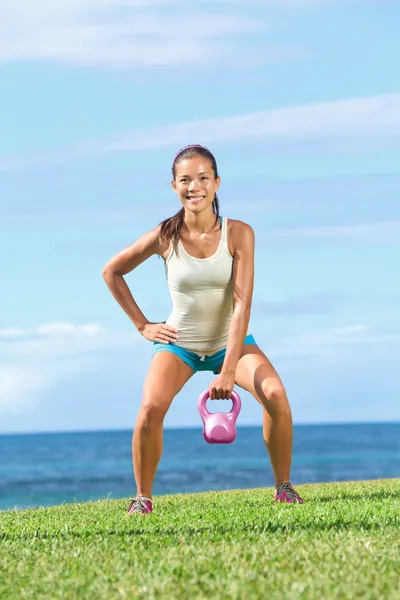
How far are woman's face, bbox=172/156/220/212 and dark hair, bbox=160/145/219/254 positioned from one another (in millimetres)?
50

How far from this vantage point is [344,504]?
803 cm

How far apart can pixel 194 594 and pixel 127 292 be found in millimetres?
4175

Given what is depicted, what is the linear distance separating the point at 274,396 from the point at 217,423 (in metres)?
0.50

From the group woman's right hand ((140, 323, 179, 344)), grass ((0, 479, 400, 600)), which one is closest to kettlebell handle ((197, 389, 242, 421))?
woman's right hand ((140, 323, 179, 344))

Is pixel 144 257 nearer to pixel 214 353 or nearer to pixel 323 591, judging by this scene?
pixel 214 353

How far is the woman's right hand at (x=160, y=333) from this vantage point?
26.9 ft

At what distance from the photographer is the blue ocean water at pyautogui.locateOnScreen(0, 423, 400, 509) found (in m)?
46.6

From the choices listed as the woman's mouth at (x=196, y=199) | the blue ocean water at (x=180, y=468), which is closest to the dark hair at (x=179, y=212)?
the woman's mouth at (x=196, y=199)

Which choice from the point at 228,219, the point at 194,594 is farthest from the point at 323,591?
the point at 228,219

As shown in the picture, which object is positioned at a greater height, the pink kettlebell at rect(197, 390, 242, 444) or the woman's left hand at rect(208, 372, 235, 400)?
the woman's left hand at rect(208, 372, 235, 400)

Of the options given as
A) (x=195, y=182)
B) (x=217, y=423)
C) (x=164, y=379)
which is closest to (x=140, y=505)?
(x=217, y=423)

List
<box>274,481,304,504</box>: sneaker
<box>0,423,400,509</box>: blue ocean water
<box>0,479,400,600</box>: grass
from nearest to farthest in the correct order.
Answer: <box>0,479,400,600</box>: grass
<box>274,481,304,504</box>: sneaker
<box>0,423,400,509</box>: blue ocean water

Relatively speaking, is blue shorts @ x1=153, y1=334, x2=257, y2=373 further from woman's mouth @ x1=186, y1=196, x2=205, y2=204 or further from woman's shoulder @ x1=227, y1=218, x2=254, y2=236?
woman's mouth @ x1=186, y1=196, x2=205, y2=204

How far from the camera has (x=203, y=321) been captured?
8.16 metres
